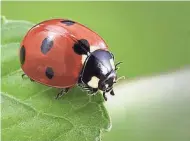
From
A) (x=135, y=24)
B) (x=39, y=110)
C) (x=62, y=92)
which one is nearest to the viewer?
(x=39, y=110)

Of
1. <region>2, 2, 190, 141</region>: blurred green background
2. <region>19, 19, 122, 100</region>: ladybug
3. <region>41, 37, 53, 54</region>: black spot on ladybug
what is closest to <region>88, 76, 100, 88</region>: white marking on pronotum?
<region>19, 19, 122, 100</region>: ladybug

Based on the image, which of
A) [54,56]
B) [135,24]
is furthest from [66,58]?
[135,24]

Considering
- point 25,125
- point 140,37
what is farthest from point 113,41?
point 25,125

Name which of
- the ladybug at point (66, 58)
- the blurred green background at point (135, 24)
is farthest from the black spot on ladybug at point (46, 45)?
the blurred green background at point (135, 24)

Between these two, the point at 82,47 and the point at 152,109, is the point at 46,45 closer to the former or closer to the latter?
the point at 82,47

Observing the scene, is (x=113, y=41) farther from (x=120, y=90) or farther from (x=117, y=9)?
(x=120, y=90)

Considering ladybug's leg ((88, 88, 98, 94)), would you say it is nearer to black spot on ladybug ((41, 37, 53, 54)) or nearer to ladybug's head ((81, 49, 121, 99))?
ladybug's head ((81, 49, 121, 99))
